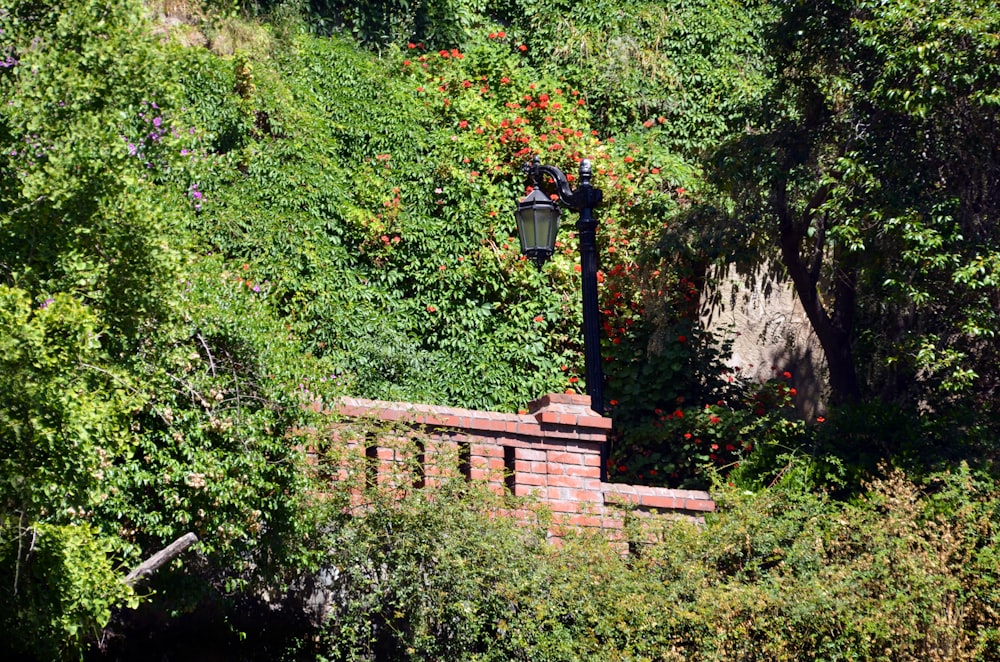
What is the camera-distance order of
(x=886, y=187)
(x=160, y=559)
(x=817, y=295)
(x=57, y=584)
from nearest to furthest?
(x=57, y=584) → (x=160, y=559) → (x=886, y=187) → (x=817, y=295)

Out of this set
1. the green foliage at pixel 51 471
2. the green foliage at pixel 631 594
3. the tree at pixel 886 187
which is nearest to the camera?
the green foliage at pixel 51 471

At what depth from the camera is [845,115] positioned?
36.2 feet

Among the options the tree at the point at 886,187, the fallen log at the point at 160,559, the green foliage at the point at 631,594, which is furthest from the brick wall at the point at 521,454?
the tree at the point at 886,187

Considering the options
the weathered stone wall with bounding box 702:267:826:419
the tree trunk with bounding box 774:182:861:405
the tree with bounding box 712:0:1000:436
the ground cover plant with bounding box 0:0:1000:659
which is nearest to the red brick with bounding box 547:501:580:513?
the ground cover plant with bounding box 0:0:1000:659

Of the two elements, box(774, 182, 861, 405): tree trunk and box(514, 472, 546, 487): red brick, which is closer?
box(514, 472, 546, 487): red brick

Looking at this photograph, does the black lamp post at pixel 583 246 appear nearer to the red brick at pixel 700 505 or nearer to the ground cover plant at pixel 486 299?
the red brick at pixel 700 505

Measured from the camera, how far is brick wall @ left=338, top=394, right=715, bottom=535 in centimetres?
780

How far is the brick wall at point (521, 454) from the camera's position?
780 cm

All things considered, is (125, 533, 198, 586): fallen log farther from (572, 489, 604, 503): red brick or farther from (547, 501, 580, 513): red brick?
(572, 489, 604, 503): red brick

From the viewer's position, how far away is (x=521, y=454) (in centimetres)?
824

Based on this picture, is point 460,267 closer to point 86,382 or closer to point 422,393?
point 422,393

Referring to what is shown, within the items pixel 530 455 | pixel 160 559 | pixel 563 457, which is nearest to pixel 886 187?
pixel 563 457

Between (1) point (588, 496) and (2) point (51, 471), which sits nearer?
(2) point (51, 471)

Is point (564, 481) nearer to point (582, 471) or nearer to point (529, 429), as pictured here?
point (582, 471)
